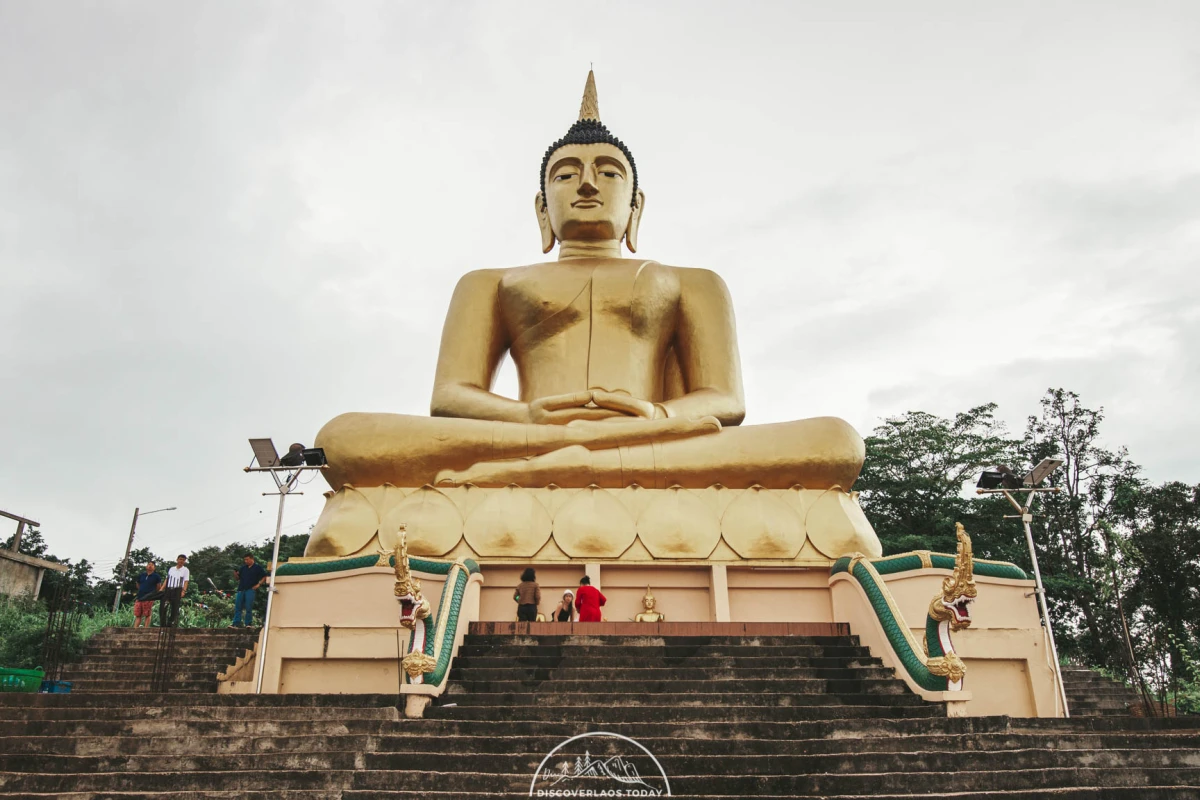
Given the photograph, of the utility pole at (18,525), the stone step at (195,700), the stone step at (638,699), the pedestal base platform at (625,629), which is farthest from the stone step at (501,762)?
the utility pole at (18,525)

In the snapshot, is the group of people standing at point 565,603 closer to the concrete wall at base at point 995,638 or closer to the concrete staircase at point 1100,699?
the concrete wall at base at point 995,638

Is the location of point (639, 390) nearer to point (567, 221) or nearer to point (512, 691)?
point (567, 221)

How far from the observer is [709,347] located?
1252 centimetres

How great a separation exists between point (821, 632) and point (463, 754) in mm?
4383

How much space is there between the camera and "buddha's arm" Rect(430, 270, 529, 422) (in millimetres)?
11555

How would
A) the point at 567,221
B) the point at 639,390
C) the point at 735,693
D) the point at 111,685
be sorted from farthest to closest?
1. the point at 567,221
2. the point at 639,390
3. the point at 111,685
4. the point at 735,693

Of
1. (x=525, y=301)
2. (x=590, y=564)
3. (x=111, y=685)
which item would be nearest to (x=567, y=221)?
(x=525, y=301)

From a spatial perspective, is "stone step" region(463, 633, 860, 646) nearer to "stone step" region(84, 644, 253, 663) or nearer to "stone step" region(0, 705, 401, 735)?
"stone step" region(0, 705, 401, 735)

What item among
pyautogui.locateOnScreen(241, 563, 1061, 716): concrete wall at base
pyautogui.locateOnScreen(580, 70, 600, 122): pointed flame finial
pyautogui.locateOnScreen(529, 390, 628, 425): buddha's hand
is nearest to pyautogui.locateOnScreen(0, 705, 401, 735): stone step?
pyautogui.locateOnScreen(241, 563, 1061, 716): concrete wall at base

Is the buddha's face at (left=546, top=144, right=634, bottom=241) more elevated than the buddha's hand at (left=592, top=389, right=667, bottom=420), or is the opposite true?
the buddha's face at (left=546, top=144, right=634, bottom=241)

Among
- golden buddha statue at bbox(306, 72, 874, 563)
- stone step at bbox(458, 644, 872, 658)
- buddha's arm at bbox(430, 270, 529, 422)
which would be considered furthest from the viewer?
buddha's arm at bbox(430, 270, 529, 422)

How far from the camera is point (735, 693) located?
6246 millimetres

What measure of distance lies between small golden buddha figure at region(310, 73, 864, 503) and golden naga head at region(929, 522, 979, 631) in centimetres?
391

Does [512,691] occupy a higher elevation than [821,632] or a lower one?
lower
